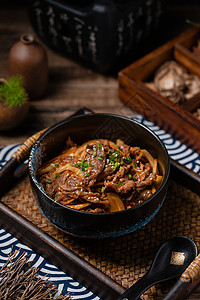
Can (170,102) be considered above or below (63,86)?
above

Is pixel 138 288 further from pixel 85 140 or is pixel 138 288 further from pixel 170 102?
pixel 170 102

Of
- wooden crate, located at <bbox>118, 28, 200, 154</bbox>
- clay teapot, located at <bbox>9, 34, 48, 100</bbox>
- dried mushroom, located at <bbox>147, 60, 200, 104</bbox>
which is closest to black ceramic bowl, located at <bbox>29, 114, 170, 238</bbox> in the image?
wooden crate, located at <bbox>118, 28, 200, 154</bbox>

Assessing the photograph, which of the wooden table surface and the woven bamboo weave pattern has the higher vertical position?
the woven bamboo weave pattern

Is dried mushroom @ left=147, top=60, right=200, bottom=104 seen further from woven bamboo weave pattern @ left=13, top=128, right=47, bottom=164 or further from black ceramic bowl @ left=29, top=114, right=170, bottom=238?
woven bamboo weave pattern @ left=13, top=128, right=47, bottom=164

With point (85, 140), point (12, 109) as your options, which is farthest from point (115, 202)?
point (12, 109)

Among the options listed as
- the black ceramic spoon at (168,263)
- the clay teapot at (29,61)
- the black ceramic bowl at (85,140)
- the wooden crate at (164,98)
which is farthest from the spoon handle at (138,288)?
the clay teapot at (29,61)

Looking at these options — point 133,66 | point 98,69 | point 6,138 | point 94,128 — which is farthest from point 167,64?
point 6,138

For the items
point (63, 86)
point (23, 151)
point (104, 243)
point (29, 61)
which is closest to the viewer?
point (104, 243)

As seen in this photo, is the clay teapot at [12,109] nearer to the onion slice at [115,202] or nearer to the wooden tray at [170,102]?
the wooden tray at [170,102]
